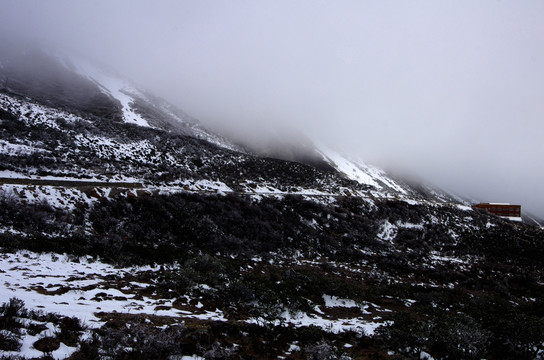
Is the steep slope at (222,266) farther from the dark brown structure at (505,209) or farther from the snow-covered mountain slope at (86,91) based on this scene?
the dark brown structure at (505,209)

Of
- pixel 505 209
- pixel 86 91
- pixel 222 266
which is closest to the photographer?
pixel 222 266

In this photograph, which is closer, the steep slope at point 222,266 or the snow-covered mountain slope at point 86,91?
the steep slope at point 222,266

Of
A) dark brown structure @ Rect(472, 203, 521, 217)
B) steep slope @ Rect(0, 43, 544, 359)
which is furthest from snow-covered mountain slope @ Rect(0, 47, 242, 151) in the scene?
dark brown structure @ Rect(472, 203, 521, 217)

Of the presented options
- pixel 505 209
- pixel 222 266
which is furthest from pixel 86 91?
pixel 505 209

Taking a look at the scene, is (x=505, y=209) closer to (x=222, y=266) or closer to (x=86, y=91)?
(x=222, y=266)

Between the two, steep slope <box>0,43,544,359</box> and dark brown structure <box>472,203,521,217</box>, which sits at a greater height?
dark brown structure <box>472,203,521,217</box>

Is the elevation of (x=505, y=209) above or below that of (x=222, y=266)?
above

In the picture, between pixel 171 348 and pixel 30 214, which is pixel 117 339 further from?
pixel 30 214

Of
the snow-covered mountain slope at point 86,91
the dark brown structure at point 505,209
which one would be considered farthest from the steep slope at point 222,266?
the dark brown structure at point 505,209

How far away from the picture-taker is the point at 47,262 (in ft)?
34.0

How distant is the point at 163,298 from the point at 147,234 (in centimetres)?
748

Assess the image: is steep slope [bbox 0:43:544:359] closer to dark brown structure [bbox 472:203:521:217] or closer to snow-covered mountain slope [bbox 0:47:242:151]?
snow-covered mountain slope [bbox 0:47:242:151]

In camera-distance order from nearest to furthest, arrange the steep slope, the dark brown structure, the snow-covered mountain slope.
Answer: the steep slope < the snow-covered mountain slope < the dark brown structure

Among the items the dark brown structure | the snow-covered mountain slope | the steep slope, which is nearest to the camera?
the steep slope
